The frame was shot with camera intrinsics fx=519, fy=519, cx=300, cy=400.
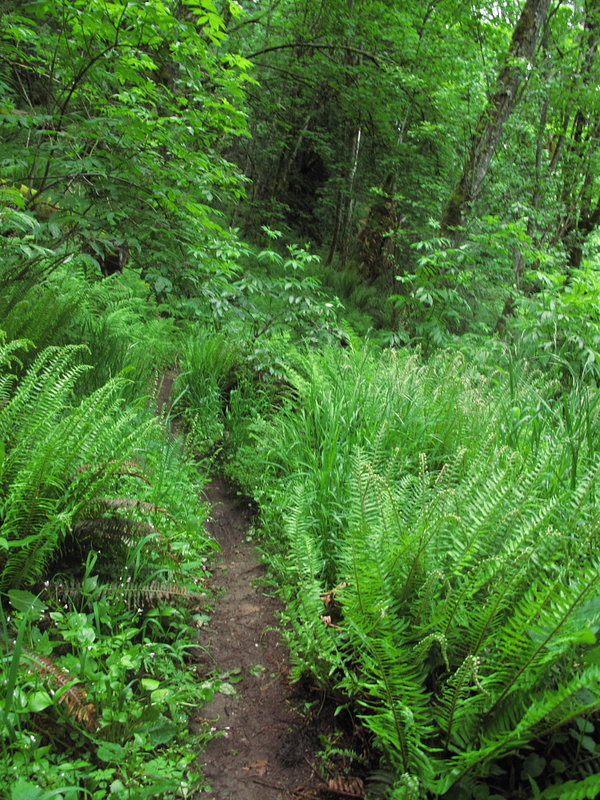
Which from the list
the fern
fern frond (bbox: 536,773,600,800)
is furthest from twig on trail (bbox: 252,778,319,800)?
the fern

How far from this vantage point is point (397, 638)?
6.11 feet

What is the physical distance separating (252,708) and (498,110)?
772 centimetres

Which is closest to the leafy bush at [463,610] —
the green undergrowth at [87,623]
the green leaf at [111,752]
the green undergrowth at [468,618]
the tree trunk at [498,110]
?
the green undergrowth at [468,618]

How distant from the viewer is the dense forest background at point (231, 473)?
1579 mm

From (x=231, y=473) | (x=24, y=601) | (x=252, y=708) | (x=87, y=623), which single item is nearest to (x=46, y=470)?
(x=24, y=601)

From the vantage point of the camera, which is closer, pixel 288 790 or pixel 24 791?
pixel 24 791

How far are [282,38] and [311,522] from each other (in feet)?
44.5

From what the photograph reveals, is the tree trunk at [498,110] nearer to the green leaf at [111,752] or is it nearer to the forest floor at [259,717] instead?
the forest floor at [259,717]

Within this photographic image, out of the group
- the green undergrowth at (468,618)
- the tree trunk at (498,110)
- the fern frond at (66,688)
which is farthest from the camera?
the tree trunk at (498,110)

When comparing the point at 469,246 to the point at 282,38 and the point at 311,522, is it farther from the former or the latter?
the point at 282,38

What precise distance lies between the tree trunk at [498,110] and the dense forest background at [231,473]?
4 cm

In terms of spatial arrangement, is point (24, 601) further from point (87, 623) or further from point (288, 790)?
point (288, 790)

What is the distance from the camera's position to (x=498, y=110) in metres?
7.05

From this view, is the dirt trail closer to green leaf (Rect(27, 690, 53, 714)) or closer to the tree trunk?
green leaf (Rect(27, 690, 53, 714))
